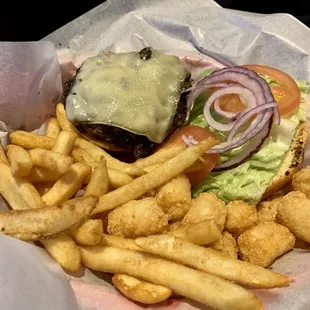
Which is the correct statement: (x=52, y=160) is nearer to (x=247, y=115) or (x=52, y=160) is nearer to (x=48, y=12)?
(x=247, y=115)

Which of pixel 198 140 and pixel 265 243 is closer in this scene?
pixel 265 243

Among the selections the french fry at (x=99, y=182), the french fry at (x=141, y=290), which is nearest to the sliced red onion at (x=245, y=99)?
the french fry at (x=99, y=182)

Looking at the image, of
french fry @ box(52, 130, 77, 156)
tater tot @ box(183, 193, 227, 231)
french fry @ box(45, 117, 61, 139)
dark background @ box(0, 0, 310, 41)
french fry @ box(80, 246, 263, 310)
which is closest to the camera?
french fry @ box(80, 246, 263, 310)

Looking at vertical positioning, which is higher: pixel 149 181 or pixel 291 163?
pixel 149 181

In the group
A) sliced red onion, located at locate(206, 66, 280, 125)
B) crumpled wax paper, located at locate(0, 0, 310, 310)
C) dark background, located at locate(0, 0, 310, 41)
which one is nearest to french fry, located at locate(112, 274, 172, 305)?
sliced red onion, located at locate(206, 66, 280, 125)

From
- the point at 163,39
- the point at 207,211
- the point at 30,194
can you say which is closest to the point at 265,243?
the point at 207,211

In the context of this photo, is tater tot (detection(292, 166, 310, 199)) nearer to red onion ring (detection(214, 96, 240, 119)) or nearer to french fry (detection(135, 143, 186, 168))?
red onion ring (detection(214, 96, 240, 119))

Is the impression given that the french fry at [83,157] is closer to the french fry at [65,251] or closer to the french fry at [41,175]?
the french fry at [41,175]
